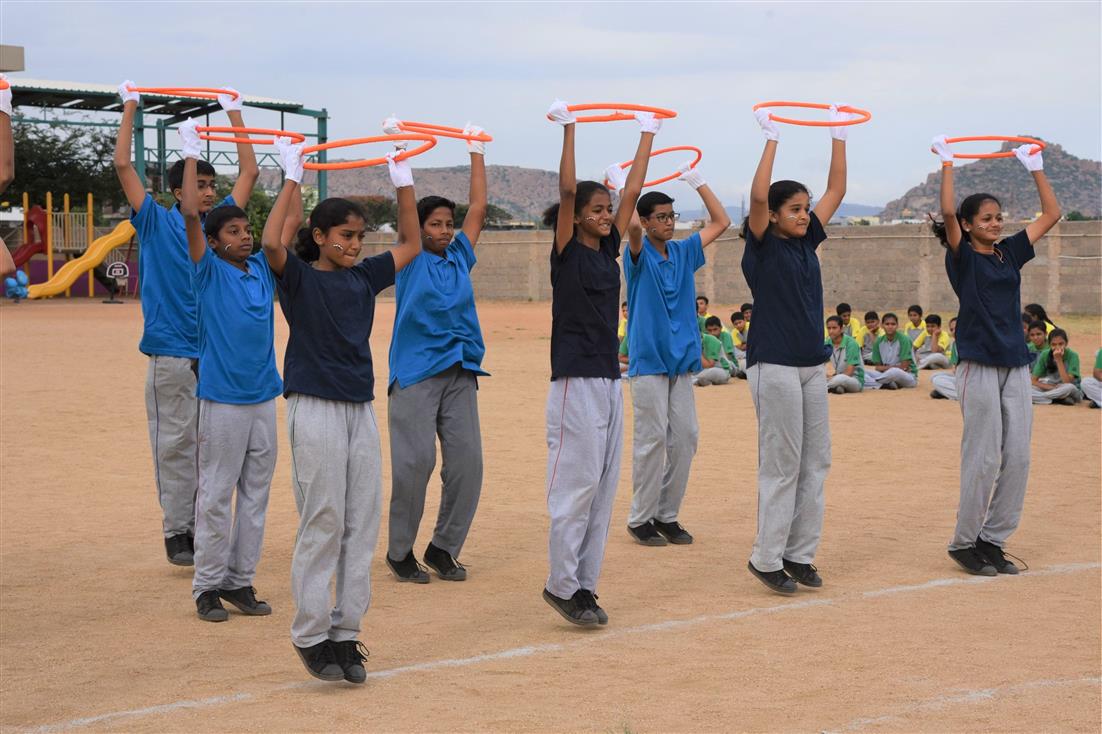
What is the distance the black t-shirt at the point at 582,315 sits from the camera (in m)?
6.62

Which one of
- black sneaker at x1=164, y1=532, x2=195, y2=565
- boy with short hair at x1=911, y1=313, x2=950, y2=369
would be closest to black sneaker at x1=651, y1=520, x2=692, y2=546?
black sneaker at x1=164, y1=532, x2=195, y2=565

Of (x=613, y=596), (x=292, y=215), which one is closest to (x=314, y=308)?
(x=292, y=215)

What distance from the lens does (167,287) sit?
7848 millimetres

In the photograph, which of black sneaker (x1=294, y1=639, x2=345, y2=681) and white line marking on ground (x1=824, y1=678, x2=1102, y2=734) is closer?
white line marking on ground (x1=824, y1=678, x2=1102, y2=734)

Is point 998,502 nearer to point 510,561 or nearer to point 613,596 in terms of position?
point 613,596

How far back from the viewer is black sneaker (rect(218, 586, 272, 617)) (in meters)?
6.91

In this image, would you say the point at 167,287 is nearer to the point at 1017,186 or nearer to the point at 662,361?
the point at 662,361

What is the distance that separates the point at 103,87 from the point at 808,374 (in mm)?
44674

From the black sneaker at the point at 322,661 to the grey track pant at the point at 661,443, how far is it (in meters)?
3.46

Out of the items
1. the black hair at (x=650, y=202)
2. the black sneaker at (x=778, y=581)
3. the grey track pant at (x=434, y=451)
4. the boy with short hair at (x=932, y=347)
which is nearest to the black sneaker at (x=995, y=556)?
the black sneaker at (x=778, y=581)

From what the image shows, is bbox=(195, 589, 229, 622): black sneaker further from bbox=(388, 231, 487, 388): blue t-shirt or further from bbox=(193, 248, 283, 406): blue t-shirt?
bbox=(388, 231, 487, 388): blue t-shirt

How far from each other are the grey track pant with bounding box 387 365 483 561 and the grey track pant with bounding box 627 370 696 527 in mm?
1414

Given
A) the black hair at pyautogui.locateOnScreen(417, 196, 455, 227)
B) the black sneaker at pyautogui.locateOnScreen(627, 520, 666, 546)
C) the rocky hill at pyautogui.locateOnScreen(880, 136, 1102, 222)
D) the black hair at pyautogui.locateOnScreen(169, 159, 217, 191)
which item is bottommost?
the black sneaker at pyautogui.locateOnScreen(627, 520, 666, 546)

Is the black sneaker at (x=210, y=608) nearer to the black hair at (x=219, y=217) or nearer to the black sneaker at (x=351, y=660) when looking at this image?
the black sneaker at (x=351, y=660)
